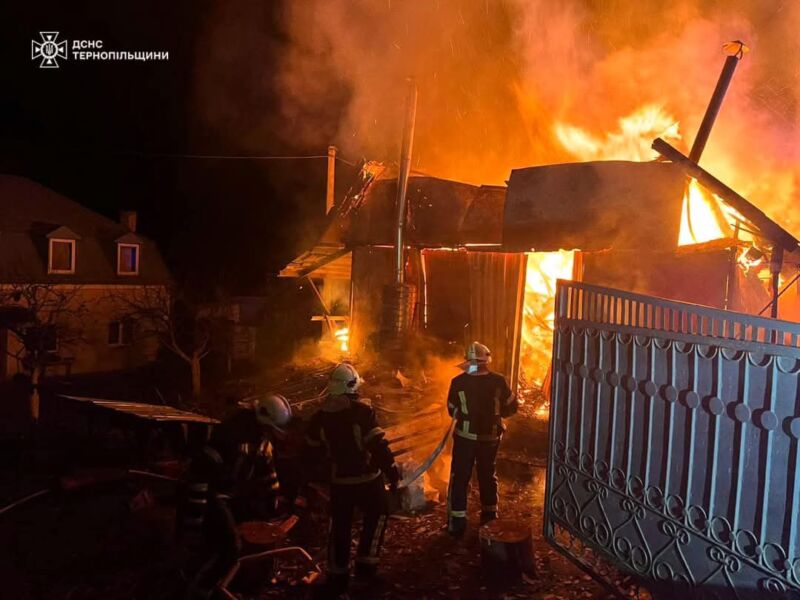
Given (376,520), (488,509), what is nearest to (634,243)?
(488,509)

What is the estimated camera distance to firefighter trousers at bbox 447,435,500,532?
6359mm

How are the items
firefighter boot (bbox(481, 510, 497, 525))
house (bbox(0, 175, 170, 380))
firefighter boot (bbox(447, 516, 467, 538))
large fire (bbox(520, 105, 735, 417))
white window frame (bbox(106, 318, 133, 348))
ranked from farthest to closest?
1. white window frame (bbox(106, 318, 133, 348))
2. house (bbox(0, 175, 170, 380))
3. large fire (bbox(520, 105, 735, 417))
4. firefighter boot (bbox(481, 510, 497, 525))
5. firefighter boot (bbox(447, 516, 467, 538))

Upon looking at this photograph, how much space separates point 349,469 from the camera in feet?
16.7

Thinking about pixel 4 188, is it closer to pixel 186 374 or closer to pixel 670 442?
pixel 186 374

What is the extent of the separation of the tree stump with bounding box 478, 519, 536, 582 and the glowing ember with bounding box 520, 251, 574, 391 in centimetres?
655

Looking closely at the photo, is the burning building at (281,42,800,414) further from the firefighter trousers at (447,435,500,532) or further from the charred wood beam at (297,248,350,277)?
the firefighter trousers at (447,435,500,532)

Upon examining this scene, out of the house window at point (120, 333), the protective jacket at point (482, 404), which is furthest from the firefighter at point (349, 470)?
the house window at point (120, 333)

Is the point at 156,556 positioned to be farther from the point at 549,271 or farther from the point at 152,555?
the point at 549,271

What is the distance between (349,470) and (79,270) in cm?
2002

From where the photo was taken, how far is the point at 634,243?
9.34 meters

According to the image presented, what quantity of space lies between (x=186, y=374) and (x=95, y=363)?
169 inches

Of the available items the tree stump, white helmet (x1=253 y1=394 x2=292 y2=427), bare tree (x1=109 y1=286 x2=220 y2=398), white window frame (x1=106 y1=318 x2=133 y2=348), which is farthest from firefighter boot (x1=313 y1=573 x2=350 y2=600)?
white window frame (x1=106 y1=318 x2=133 y2=348)

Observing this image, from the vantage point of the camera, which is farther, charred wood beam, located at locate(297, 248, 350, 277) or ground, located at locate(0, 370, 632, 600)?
charred wood beam, located at locate(297, 248, 350, 277)

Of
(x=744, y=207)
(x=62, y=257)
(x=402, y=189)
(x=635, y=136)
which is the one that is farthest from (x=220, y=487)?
(x=62, y=257)
